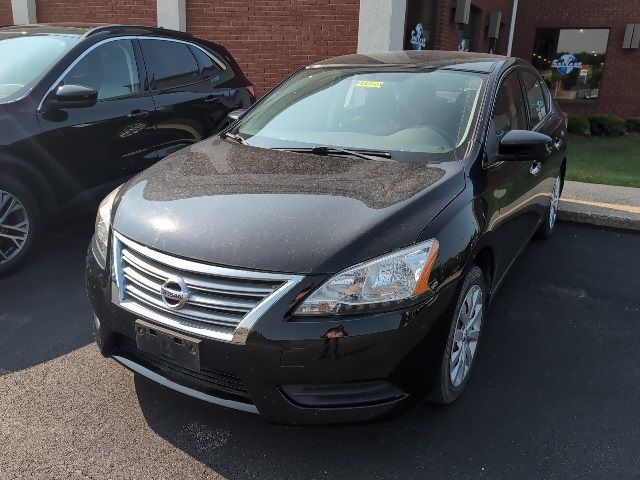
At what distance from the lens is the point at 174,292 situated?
2252 mm

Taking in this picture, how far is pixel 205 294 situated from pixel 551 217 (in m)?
4.00

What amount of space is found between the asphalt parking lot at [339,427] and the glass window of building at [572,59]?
47.1 ft

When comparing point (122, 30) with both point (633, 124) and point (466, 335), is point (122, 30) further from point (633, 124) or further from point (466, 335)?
point (633, 124)

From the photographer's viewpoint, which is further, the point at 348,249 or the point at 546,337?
the point at 546,337

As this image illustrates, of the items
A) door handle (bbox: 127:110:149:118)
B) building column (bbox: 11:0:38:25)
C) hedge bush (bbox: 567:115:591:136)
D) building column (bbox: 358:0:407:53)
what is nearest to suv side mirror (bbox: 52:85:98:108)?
door handle (bbox: 127:110:149:118)

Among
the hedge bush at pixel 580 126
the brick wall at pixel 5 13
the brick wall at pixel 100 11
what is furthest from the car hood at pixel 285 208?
the hedge bush at pixel 580 126

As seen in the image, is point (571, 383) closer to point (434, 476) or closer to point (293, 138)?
point (434, 476)

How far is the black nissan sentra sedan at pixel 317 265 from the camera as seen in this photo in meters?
2.15

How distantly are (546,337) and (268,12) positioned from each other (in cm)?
765

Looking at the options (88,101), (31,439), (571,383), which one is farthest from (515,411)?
(88,101)

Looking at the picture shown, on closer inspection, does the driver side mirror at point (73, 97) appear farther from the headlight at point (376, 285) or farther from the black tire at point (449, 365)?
the black tire at point (449, 365)

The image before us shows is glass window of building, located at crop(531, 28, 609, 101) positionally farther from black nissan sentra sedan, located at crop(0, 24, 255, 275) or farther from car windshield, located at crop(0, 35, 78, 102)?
car windshield, located at crop(0, 35, 78, 102)

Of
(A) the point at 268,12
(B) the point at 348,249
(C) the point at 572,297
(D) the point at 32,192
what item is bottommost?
(C) the point at 572,297

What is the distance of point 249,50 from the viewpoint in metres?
9.79
